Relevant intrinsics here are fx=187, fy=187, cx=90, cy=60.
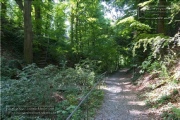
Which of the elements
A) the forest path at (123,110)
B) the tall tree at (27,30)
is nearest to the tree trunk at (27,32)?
the tall tree at (27,30)

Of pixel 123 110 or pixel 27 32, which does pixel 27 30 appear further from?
pixel 123 110

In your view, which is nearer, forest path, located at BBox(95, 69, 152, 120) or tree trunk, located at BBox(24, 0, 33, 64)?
forest path, located at BBox(95, 69, 152, 120)

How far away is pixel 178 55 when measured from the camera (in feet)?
32.0

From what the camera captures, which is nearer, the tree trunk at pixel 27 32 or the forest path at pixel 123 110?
the forest path at pixel 123 110

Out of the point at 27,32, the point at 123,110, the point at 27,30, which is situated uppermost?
the point at 27,30

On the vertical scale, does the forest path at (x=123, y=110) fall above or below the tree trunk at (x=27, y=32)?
below

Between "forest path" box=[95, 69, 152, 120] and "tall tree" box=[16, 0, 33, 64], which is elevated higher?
"tall tree" box=[16, 0, 33, 64]

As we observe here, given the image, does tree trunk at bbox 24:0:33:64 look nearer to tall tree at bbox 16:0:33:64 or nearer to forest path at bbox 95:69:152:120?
tall tree at bbox 16:0:33:64

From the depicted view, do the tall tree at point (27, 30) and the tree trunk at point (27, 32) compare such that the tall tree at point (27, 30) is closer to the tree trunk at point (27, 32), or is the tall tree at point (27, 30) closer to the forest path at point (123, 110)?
the tree trunk at point (27, 32)

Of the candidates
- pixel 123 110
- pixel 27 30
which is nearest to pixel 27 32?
pixel 27 30

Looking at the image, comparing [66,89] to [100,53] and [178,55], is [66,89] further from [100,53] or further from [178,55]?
[100,53]

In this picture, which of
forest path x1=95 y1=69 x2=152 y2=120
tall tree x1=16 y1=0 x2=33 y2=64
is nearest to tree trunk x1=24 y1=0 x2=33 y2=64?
tall tree x1=16 y1=0 x2=33 y2=64

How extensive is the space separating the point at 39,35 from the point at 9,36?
2171 millimetres

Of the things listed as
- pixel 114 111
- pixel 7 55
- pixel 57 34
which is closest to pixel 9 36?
pixel 7 55
